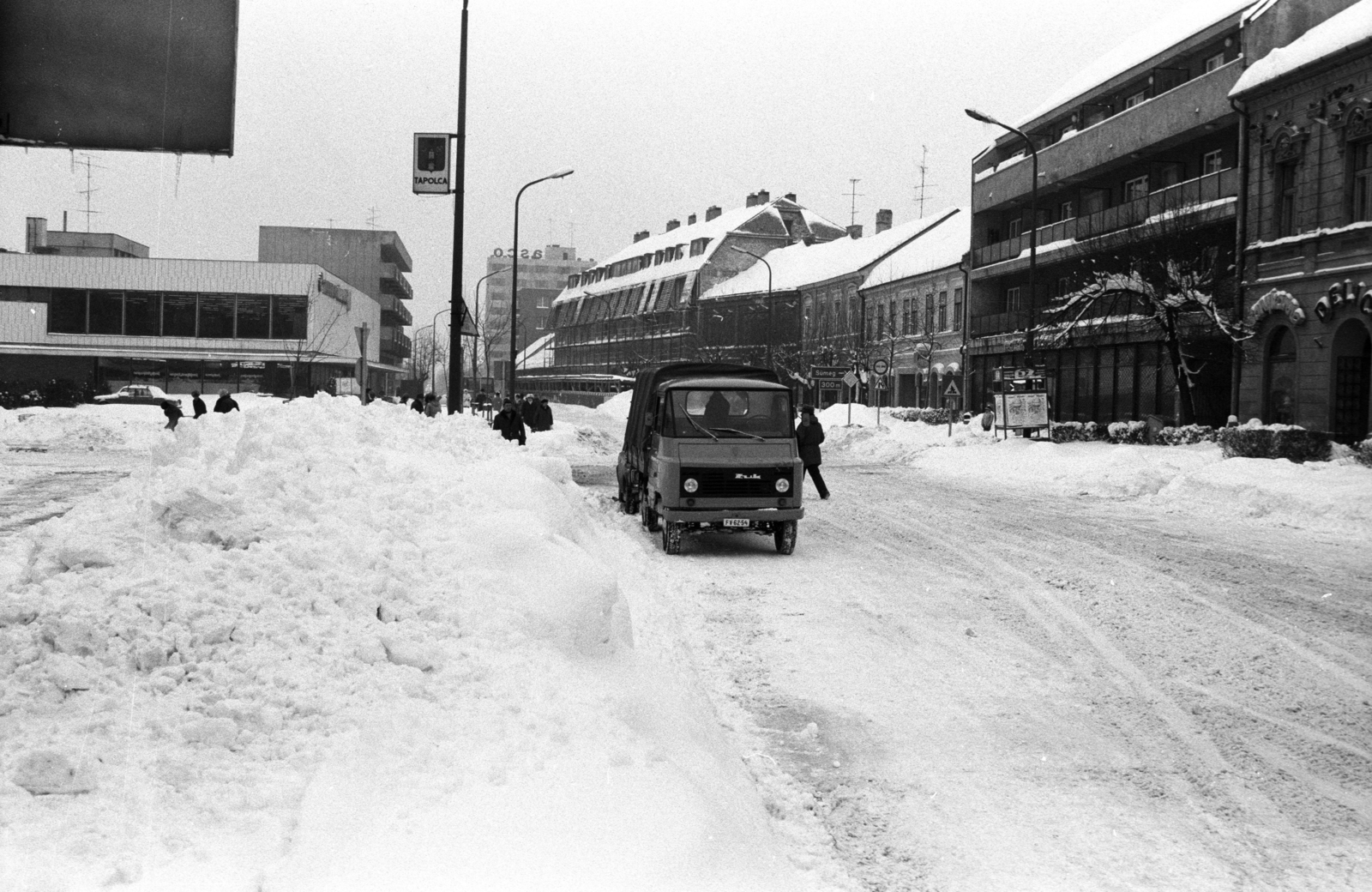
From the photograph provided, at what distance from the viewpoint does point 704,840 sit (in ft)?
15.1

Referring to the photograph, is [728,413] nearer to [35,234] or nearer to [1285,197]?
[1285,197]

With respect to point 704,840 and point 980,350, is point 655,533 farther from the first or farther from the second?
point 980,350

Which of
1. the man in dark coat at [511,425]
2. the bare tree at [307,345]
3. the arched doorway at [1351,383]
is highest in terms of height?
the bare tree at [307,345]

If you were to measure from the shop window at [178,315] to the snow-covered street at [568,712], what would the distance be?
222 ft

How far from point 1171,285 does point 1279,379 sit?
3662 mm

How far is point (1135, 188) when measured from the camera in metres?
42.3

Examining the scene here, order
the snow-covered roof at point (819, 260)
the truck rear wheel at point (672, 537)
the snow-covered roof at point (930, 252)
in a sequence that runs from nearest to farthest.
A: the truck rear wheel at point (672, 537) < the snow-covered roof at point (930, 252) < the snow-covered roof at point (819, 260)

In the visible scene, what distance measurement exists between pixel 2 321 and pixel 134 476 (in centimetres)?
7227

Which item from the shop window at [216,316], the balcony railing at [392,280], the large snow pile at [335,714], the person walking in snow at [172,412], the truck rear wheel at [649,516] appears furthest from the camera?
the balcony railing at [392,280]

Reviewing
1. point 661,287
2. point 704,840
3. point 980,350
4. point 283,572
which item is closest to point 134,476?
point 283,572

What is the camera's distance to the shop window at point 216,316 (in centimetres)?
7369

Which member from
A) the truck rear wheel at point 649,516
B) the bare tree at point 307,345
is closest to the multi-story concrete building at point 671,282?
the bare tree at point 307,345

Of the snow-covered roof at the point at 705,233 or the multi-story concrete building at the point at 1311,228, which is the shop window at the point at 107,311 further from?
the multi-story concrete building at the point at 1311,228

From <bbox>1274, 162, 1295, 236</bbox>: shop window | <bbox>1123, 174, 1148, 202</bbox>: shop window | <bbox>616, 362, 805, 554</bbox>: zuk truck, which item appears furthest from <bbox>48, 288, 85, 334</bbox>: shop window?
<bbox>616, 362, 805, 554</bbox>: zuk truck
